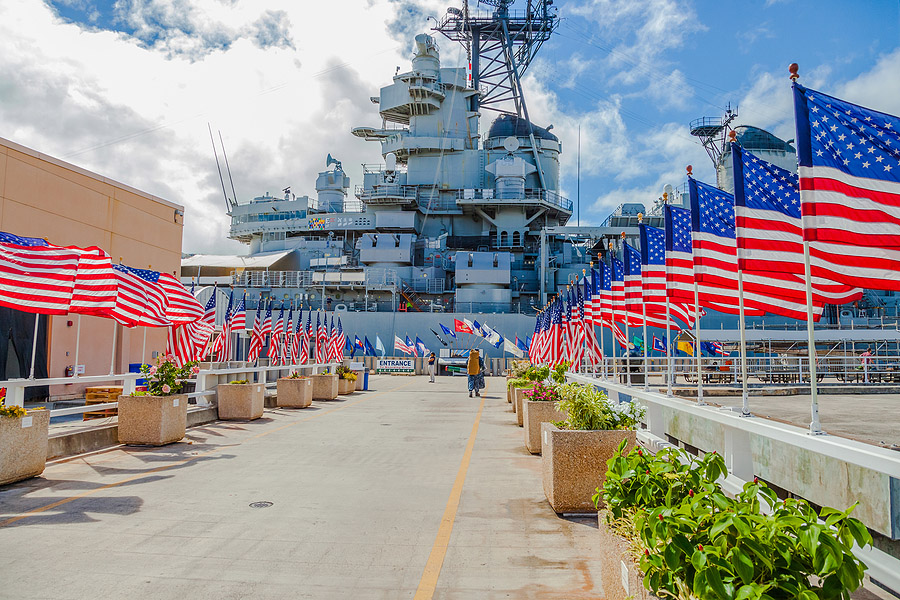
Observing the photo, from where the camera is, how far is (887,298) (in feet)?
130

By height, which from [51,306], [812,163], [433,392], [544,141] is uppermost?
[544,141]

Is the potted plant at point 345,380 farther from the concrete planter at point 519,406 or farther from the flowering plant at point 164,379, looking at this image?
the flowering plant at point 164,379

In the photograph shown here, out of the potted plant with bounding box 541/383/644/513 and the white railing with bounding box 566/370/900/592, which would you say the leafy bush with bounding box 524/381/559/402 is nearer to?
the white railing with bounding box 566/370/900/592

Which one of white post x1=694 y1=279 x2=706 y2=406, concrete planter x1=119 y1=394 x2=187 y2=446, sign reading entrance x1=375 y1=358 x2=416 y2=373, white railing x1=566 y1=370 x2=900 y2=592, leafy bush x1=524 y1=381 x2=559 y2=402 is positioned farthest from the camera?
sign reading entrance x1=375 y1=358 x2=416 y2=373

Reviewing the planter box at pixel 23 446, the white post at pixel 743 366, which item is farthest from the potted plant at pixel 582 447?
the planter box at pixel 23 446

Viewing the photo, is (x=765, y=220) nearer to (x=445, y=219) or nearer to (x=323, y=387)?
(x=323, y=387)

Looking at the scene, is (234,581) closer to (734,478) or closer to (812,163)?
(734,478)

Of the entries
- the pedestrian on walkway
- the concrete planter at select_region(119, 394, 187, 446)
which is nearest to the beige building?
the concrete planter at select_region(119, 394, 187, 446)

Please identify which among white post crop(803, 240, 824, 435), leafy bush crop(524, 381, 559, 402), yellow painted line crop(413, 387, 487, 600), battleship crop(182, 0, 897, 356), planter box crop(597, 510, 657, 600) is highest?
battleship crop(182, 0, 897, 356)

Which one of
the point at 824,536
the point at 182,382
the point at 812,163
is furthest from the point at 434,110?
the point at 824,536

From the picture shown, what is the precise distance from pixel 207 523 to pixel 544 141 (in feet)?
172

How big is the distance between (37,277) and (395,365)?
3104 cm

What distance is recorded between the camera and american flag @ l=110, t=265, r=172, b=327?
1320 centimetres

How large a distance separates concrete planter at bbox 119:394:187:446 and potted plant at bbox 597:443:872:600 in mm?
9835
